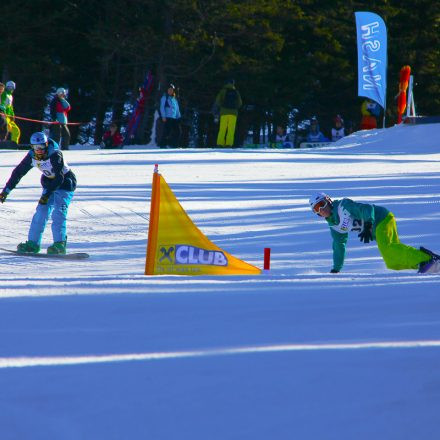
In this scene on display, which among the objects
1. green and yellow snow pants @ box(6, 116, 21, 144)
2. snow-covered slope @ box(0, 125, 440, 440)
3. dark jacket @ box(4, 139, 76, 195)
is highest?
green and yellow snow pants @ box(6, 116, 21, 144)

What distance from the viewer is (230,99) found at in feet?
79.2

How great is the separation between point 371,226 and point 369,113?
20.7 metres

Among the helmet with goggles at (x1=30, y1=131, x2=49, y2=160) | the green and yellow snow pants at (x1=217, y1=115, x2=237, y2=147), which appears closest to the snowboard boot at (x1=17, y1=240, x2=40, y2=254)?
the helmet with goggles at (x1=30, y1=131, x2=49, y2=160)

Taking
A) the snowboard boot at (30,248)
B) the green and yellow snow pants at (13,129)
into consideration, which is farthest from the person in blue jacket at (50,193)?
the green and yellow snow pants at (13,129)

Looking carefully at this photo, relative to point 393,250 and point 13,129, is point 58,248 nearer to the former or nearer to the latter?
point 393,250

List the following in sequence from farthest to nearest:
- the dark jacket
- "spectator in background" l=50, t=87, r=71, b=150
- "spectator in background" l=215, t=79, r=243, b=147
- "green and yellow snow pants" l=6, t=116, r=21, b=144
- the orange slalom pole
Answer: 1. "spectator in background" l=215, t=79, r=243, b=147
2. "green and yellow snow pants" l=6, t=116, r=21, b=144
3. "spectator in background" l=50, t=87, r=71, b=150
4. the dark jacket
5. the orange slalom pole

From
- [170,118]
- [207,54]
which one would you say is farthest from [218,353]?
[207,54]

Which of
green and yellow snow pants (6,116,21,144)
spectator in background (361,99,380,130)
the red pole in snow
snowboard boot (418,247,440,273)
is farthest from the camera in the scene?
spectator in background (361,99,380,130)

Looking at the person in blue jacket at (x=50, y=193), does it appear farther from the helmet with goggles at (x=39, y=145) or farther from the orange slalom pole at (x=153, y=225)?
the orange slalom pole at (x=153, y=225)

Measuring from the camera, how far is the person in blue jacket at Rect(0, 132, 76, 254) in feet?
36.4

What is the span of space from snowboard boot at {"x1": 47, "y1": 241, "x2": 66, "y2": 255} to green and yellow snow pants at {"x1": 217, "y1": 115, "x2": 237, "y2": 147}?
45.3ft

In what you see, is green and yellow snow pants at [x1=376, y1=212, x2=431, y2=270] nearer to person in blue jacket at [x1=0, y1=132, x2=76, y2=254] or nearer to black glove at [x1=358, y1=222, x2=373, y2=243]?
black glove at [x1=358, y1=222, x2=373, y2=243]

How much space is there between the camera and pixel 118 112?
4019 centimetres

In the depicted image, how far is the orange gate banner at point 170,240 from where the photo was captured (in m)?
9.49
